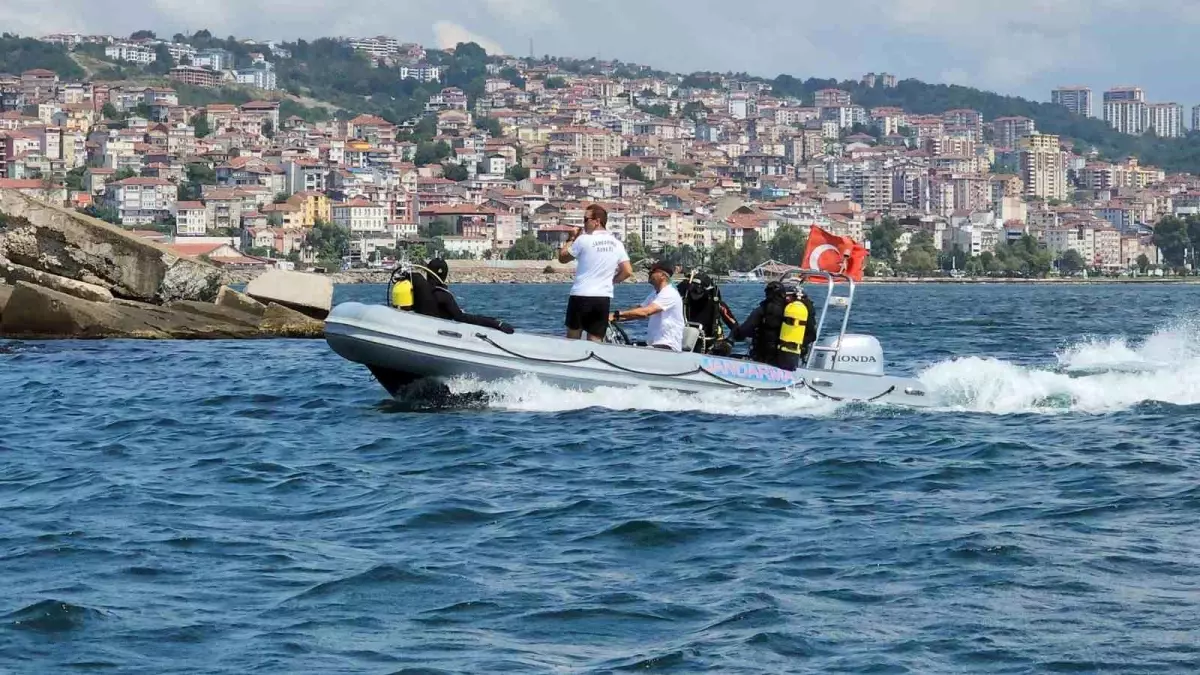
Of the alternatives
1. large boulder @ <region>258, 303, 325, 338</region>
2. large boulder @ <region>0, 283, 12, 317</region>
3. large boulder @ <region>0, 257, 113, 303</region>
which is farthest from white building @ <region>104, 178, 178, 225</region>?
large boulder @ <region>0, 283, 12, 317</region>

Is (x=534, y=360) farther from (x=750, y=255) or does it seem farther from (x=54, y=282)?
(x=750, y=255)

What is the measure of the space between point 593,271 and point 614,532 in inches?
177

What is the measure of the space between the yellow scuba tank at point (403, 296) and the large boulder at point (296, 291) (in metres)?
12.1

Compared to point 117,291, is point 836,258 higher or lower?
higher

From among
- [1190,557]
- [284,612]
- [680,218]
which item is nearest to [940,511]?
[1190,557]

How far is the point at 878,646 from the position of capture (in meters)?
7.16

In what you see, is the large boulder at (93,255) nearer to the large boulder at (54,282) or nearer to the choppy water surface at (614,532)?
the large boulder at (54,282)

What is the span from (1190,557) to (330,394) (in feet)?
30.0

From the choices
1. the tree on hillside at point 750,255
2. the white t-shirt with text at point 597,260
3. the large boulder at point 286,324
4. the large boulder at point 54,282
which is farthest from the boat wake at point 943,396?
the tree on hillside at point 750,255

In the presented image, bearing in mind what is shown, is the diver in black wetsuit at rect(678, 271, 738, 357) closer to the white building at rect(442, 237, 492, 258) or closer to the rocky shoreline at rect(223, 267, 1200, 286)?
the rocky shoreline at rect(223, 267, 1200, 286)

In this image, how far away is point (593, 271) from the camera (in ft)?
44.3

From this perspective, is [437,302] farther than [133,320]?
No

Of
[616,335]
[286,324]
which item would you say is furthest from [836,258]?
[286,324]

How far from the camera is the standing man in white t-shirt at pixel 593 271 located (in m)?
13.5
